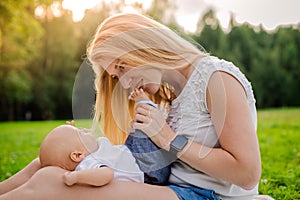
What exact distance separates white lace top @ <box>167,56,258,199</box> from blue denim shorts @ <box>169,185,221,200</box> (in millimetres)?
27

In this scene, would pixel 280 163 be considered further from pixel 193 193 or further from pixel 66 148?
pixel 66 148

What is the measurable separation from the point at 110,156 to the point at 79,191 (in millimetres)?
235

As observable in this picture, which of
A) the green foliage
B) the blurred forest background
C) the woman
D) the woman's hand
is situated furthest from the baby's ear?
the blurred forest background

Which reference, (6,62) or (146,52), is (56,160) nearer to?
(146,52)

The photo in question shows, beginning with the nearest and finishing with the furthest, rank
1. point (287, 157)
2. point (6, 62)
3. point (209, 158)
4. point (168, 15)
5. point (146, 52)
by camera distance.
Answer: point (209, 158) → point (146, 52) → point (287, 157) → point (6, 62) → point (168, 15)

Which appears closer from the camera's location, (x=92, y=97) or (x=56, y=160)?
(x=56, y=160)

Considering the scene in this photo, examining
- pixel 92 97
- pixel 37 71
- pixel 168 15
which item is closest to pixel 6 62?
pixel 37 71

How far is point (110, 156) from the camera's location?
214 cm

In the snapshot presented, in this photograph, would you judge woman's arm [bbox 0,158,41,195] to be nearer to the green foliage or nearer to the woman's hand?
the woman's hand

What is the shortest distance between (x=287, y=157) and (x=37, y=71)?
22.2 meters

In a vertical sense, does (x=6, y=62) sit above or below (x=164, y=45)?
below

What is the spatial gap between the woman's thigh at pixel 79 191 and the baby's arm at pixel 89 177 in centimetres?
3

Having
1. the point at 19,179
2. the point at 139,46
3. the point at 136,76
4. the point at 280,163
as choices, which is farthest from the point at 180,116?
the point at 280,163

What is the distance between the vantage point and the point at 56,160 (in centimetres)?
219
